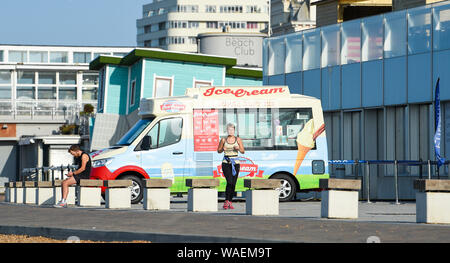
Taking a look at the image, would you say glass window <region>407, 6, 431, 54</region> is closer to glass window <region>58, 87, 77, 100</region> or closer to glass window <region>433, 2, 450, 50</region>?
glass window <region>433, 2, 450, 50</region>

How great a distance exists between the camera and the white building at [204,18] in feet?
490

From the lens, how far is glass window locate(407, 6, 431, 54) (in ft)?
93.6

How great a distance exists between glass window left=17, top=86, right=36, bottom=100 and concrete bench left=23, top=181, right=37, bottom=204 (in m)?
52.0

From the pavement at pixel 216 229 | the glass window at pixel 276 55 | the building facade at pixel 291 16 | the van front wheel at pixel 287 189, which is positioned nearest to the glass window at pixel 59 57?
the building facade at pixel 291 16

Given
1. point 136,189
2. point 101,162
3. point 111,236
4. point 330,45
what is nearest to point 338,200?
point 111,236

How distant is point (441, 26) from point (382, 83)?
10.2 feet

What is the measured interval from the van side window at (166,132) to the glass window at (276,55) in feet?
37.9

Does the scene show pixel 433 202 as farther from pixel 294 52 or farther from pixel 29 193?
pixel 294 52

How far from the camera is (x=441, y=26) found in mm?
27953

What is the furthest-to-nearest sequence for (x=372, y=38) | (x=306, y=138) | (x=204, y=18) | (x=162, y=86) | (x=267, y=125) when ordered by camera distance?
1. (x=204, y=18)
2. (x=162, y=86)
3. (x=372, y=38)
4. (x=267, y=125)
5. (x=306, y=138)

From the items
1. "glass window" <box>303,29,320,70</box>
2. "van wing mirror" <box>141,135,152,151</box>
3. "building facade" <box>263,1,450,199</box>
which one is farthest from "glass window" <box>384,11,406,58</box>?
"van wing mirror" <box>141,135,152,151</box>

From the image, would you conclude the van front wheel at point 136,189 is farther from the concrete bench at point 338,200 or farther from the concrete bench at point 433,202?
the concrete bench at point 433,202
